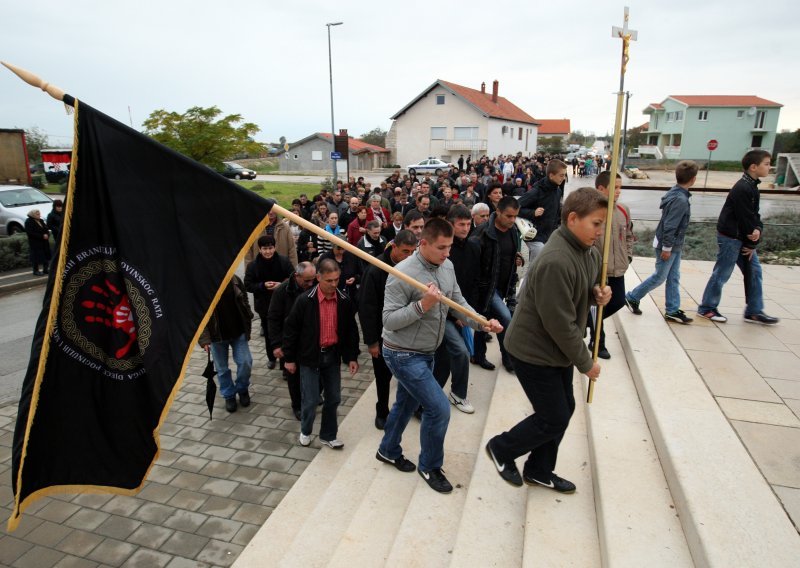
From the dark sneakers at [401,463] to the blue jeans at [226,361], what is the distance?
223 cm

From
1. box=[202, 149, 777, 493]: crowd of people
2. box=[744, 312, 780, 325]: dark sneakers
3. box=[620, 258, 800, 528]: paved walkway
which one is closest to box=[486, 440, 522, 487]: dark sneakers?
box=[202, 149, 777, 493]: crowd of people

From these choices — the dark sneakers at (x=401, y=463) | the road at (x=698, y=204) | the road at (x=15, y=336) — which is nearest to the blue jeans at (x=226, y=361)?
the dark sneakers at (x=401, y=463)

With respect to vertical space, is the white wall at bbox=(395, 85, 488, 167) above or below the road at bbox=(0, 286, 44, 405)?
above

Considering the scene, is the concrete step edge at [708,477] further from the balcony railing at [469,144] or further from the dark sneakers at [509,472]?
the balcony railing at [469,144]

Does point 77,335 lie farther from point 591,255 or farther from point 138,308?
point 591,255

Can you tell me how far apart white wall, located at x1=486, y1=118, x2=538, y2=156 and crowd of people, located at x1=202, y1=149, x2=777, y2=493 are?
165 feet

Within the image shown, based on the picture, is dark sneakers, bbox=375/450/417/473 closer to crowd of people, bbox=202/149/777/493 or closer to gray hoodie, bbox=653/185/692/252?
crowd of people, bbox=202/149/777/493

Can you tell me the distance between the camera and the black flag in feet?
8.17

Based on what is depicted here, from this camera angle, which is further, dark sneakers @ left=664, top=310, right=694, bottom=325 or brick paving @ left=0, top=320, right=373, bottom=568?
dark sneakers @ left=664, top=310, right=694, bottom=325

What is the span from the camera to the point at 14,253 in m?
13.8

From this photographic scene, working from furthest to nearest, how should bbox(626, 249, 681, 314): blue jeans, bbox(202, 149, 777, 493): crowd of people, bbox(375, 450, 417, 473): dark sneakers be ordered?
bbox(626, 249, 681, 314): blue jeans, bbox(375, 450, 417, 473): dark sneakers, bbox(202, 149, 777, 493): crowd of people

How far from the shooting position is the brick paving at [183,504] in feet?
12.4

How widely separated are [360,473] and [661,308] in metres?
4.65

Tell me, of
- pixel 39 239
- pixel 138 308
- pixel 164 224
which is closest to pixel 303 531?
pixel 138 308
